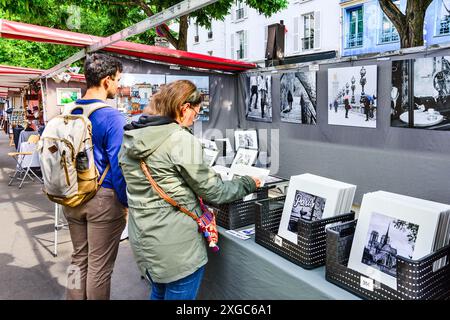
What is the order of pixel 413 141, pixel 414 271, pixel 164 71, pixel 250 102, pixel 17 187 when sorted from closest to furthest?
1. pixel 414 271
2. pixel 413 141
3. pixel 164 71
4. pixel 250 102
5. pixel 17 187

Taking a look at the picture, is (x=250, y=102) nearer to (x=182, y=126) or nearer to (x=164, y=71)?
(x=164, y=71)

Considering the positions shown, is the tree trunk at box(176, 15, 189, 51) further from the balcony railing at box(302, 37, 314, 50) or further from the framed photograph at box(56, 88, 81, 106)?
the balcony railing at box(302, 37, 314, 50)

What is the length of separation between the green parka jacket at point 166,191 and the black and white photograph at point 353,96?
2256 millimetres

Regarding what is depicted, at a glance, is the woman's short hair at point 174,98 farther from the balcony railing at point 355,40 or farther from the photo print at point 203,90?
the balcony railing at point 355,40

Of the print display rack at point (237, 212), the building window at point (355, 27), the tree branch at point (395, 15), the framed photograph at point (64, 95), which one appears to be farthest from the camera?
the building window at point (355, 27)

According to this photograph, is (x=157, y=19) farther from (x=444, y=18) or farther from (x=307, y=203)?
(x=444, y=18)

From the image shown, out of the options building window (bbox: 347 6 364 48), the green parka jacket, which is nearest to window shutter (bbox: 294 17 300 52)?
building window (bbox: 347 6 364 48)

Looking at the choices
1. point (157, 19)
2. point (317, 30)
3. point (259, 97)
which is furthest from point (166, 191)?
point (317, 30)

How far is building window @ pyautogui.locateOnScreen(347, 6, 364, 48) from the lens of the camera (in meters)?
15.4

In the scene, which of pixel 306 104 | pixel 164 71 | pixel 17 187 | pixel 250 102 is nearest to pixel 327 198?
pixel 306 104

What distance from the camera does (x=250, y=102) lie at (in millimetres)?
4652

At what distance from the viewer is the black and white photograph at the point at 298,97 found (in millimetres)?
3908

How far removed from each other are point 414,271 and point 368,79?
2.51m

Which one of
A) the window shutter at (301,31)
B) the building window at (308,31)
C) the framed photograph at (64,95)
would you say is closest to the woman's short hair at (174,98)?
the framed photograph at (64,95)
